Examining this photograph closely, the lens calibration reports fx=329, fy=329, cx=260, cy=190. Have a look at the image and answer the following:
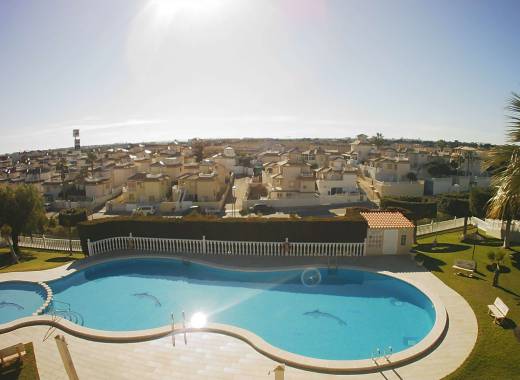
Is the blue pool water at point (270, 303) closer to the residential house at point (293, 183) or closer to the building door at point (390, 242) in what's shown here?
the building door at point (390, 242)

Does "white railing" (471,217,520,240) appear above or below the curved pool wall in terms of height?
above

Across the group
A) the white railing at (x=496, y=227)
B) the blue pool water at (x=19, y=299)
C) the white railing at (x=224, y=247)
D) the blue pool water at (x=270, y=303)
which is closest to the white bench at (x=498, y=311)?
the blue pool water at (x=270, y=303)

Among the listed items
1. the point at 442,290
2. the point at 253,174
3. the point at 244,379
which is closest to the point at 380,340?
the point at 442,290

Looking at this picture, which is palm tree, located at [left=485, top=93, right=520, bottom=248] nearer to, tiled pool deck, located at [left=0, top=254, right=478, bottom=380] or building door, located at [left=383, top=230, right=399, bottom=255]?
tiled pool deck, located at [left=0, top=254, right=478, bottom=380]

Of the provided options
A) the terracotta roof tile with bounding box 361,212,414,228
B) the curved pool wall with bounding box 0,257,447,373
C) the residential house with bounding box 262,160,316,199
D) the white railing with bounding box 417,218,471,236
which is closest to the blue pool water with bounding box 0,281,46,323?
the curved pool wall with bounding box 0,257,447,373

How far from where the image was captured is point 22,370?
10.3 meters

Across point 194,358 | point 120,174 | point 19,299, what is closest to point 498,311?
point 194,358

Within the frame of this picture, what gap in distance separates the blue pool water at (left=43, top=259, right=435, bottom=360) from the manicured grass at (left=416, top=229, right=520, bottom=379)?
2.06 metres

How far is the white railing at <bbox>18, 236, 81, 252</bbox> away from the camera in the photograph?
23.9 m

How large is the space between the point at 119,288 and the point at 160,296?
8.98 feet

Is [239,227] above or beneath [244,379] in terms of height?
above

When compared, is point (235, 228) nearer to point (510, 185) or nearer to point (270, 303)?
point (270, 303)

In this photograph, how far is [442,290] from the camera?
50.8 ft

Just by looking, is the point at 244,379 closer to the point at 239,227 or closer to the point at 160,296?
the point at 160,296
